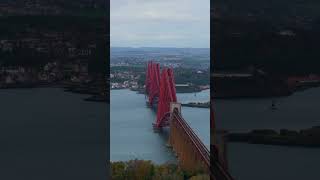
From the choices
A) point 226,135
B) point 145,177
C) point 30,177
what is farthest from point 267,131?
point 145,177

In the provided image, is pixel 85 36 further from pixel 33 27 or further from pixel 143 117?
pixel 143 117

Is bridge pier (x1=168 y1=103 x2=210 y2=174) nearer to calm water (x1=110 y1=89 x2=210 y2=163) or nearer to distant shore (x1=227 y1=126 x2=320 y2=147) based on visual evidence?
calm water (x1=110 y1=89 x2=210 y2=163)

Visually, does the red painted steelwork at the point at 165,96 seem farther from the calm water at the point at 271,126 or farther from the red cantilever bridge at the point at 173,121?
the calm water at the point at 271,126

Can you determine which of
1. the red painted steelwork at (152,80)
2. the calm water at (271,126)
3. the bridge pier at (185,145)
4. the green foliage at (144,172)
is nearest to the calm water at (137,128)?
the bridge pier at (185,145)

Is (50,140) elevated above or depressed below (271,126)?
below

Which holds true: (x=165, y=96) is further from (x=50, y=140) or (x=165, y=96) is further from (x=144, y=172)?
(x=50, y=140)

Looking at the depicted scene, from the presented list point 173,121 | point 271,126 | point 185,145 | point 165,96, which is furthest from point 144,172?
point 165,96

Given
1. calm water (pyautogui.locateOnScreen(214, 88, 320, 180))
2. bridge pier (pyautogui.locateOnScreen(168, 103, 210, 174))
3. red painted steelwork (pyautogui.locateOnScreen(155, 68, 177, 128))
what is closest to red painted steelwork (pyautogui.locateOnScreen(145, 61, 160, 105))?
red painted steelwork (pyautogui.locateOnScreen(155, 68, 177, 128))
